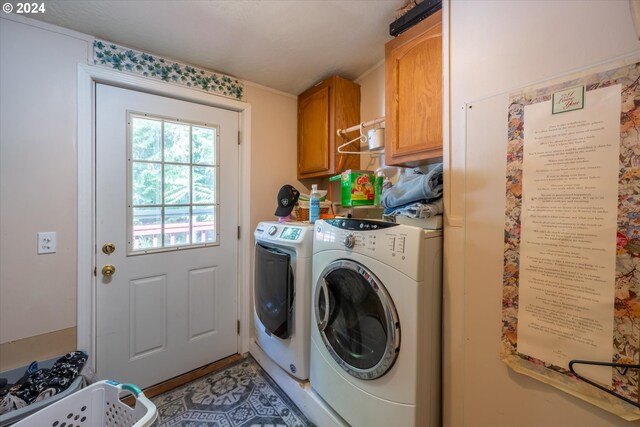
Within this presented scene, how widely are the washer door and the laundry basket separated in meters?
0.74

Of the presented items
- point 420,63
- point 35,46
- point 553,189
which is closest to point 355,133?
point 420,63

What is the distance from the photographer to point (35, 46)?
1295 millimetres

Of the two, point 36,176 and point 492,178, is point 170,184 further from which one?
point 492,178

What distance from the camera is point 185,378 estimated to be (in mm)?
1739

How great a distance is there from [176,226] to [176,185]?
0.96 feet

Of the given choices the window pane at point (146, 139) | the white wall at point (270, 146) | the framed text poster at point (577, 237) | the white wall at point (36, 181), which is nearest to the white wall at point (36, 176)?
the white wall at point (36, 181)

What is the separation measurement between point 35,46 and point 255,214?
1517 millimetres

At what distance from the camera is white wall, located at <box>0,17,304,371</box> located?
1.24 meters

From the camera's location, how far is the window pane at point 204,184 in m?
1.82

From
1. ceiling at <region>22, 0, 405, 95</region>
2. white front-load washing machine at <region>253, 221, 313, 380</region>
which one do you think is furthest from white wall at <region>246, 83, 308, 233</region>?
white front-load washing machine at <region>253, 221, 313, 380</region>

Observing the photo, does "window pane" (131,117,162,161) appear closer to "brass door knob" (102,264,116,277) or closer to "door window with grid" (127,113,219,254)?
"door window with grid" (127,113,219,254)

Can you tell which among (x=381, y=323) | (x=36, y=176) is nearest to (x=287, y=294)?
(x=381, y=323)

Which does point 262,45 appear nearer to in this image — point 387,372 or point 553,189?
point 553,189

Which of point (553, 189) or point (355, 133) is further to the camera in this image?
point (355, 133)
